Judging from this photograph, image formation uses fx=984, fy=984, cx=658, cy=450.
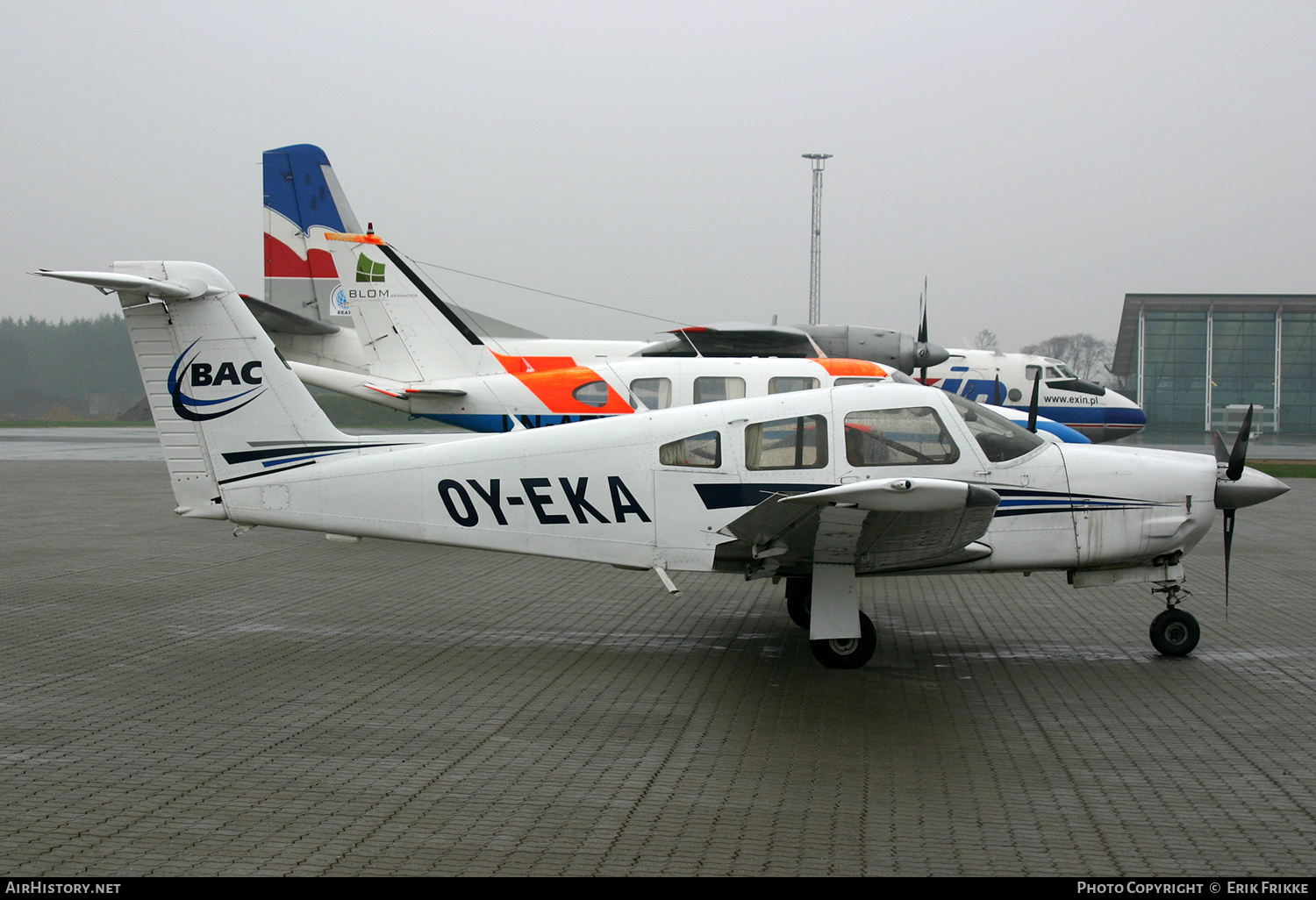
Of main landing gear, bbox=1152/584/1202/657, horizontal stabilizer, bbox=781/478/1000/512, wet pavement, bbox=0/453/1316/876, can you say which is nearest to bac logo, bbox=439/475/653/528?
wet pavement, bbox=0/453/1316/876

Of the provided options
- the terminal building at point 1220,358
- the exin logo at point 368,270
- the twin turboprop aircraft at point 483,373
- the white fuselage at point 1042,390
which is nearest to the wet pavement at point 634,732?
the twin turboprop aircraft at point 483,373

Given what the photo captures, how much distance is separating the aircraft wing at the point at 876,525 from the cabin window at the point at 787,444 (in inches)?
12.5

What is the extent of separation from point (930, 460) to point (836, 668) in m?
1.77

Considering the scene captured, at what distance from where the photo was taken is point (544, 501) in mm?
7883

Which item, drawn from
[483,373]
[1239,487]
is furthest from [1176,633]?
[483,373]

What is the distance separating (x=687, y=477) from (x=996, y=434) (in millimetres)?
2499

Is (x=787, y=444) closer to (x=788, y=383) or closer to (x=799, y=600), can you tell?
(x=799, y=600)

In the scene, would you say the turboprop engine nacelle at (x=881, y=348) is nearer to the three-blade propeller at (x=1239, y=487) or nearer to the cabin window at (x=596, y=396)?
the cabin window at (x=596, y=396)

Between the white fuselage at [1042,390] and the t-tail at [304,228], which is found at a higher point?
the t-tail at [304,228]

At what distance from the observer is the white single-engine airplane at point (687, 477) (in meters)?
7.66

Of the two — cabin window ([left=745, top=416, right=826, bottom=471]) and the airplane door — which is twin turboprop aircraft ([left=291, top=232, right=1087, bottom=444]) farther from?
cabin window ([left=745, top=416, right=826, bottom=471])

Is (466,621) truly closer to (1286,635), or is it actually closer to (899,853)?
(899,853)

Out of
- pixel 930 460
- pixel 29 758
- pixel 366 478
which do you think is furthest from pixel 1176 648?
pixel 29 758

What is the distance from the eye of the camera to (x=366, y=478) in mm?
8047
